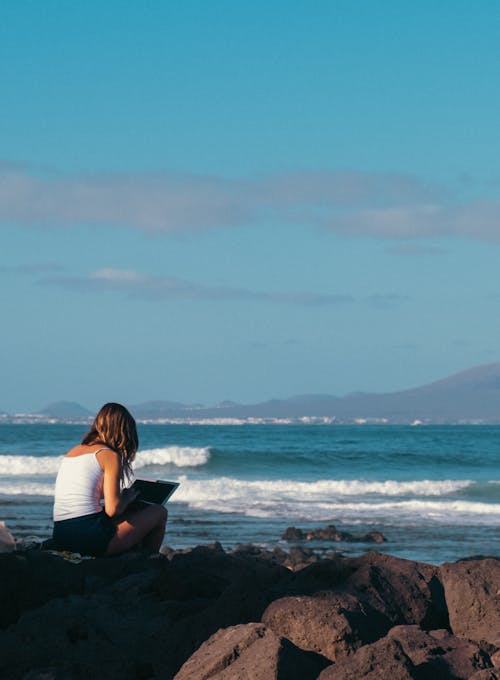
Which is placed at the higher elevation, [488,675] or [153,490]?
[153,490]

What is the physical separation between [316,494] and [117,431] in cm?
2028

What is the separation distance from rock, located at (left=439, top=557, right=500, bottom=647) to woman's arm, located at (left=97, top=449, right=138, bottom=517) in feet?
7.25

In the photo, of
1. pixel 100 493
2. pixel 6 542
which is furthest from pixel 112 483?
pixel 6 542

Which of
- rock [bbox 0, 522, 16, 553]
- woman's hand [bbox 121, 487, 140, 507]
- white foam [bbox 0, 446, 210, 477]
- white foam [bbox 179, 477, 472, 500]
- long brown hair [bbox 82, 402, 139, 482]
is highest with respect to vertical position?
long brown hair [bbox 82, 402, 139, 482]

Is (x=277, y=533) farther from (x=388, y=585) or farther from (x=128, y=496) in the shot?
(x=388, y=585)

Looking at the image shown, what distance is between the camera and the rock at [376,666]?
4.17 meters

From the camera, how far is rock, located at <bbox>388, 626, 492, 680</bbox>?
14.6ft

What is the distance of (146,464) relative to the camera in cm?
3888

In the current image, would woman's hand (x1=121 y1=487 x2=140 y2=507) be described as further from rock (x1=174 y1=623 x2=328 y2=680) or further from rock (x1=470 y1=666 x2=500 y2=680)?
rock (x1=470 y1=666 x2=500 y2=680)

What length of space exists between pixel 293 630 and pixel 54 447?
155 feet

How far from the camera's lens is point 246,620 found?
5113 mm

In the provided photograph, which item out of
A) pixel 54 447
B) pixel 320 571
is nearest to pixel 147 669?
pixel 320 571

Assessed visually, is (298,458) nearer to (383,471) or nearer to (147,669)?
(383,471)

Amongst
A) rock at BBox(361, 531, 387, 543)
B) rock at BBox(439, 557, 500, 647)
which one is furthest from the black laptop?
rock at BBox(361, 531, 387, 543)
